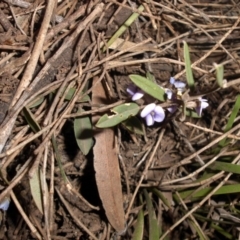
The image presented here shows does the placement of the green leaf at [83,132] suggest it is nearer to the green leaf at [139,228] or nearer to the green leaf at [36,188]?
the green leaf at [36,188]

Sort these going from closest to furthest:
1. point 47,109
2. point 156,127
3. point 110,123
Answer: point 110,123, point 47,109, point 156,127

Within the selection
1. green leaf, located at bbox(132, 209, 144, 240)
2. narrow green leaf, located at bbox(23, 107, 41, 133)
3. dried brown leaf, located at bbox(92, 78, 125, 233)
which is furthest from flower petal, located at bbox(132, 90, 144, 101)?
green leaf, located at bbox(132, 209, 144, 240)

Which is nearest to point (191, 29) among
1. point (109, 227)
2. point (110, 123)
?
point (110, 123)

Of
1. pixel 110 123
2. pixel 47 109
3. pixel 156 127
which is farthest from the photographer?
pixel 156 127

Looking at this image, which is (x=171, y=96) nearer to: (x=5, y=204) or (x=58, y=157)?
(x=58, y=157)

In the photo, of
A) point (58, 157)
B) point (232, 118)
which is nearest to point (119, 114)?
point (58, 157)

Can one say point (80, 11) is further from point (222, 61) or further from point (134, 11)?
point (222, 61)
